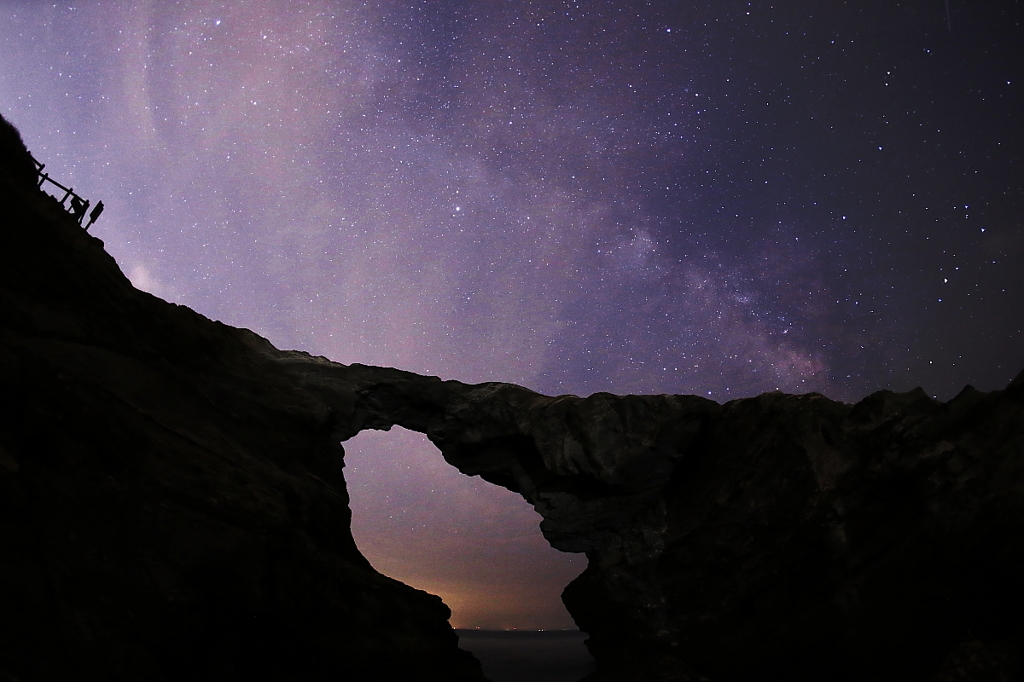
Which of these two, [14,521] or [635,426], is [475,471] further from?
[14,521]

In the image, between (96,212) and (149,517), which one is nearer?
(149,517)

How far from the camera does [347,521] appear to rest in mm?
19562

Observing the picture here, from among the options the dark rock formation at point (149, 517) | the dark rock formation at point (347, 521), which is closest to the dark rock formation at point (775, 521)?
the dark rock formation at point (347, 521)

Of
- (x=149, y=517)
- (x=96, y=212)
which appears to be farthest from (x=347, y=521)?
(x=96, y=212)

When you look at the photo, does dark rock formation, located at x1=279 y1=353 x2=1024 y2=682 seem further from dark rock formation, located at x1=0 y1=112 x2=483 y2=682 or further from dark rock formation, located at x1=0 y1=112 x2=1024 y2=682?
dark rock formation, located at x1=0 y1=112 x2=483 y2=682

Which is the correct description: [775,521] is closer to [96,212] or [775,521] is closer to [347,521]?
[347,521]

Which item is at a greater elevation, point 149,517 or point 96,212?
point 96,212

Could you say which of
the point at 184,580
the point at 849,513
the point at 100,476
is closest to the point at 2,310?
the point at 100,476

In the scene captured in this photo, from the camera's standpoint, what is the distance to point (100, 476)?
12.5 meters

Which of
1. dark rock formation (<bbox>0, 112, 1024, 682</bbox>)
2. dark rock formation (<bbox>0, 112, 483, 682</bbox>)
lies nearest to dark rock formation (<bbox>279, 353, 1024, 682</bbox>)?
dark rock formation (<bbox>0, 112, 1024, 682</bbox>)

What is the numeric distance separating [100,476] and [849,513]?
2099 centimetres

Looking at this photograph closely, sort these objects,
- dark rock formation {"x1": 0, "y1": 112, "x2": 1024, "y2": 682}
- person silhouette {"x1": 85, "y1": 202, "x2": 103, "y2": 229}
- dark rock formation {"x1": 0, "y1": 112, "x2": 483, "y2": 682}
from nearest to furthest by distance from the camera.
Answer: dark rock formation {"x1": 0, "y1": 112, "x2": 483, "y2": 682}, dark rock formation {"x1": 0, "y1": 112, "x2": 1024, "y2": 682}, person silhouette {"x1": 85, "y1": 202, "x2": 103, "y2": 229}

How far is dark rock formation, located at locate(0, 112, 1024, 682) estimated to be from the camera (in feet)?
39.3

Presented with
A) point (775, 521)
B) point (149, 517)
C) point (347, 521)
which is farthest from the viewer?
point (347, 521)
